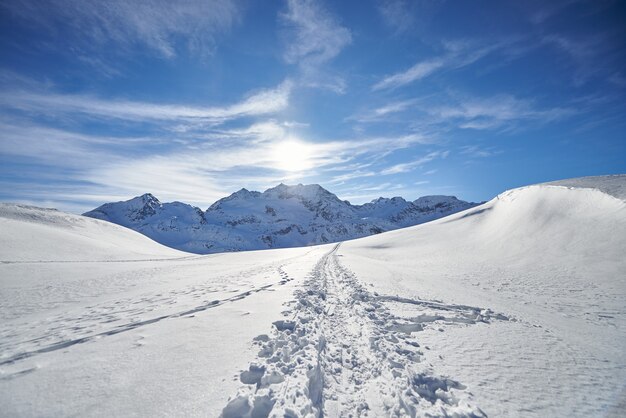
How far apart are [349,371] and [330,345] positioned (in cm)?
90

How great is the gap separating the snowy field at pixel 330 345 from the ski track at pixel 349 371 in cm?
2

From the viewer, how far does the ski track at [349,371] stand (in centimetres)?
315

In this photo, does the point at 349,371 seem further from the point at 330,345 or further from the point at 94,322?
the point at 94,322

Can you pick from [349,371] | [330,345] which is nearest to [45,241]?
[330,345]

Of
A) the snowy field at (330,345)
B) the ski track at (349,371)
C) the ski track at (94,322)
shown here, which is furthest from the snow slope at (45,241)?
the ski track at (349,371)

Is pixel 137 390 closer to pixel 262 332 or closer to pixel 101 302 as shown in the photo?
pixel 262 332

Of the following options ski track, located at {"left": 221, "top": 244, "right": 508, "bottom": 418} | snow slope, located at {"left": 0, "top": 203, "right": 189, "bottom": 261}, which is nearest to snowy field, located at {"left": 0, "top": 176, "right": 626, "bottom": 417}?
ski track, located at {"left": 221, "top": 244, "right": 508, "bottom": 418}

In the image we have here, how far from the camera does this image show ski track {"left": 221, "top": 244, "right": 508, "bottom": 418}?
3150 mm

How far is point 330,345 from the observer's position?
4859 millimetres

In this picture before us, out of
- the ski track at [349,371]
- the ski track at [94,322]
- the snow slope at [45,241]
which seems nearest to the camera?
the ski track at [349,371]

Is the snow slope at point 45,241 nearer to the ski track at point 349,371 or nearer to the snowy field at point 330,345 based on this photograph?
the snowy field at point 330,345

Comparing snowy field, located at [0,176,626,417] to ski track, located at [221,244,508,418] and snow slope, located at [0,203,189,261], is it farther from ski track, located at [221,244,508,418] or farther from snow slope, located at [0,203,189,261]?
snow slope, located at [0,203,189,261]

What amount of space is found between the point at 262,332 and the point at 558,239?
56.6 feet

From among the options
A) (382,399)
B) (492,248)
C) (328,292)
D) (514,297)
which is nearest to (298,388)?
(382,399)
